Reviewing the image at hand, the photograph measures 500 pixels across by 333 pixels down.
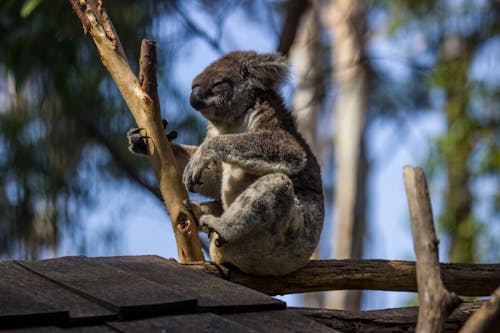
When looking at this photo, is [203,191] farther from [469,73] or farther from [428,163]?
[469,73]

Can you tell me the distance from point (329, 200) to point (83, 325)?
1533 centimetres

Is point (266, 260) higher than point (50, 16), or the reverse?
point (50, 16)

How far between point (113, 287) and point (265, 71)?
7.21ft

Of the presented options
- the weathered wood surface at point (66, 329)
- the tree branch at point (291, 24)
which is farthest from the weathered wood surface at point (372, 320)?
the tree branch at point (291, 24)

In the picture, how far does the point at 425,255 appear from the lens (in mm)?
2498

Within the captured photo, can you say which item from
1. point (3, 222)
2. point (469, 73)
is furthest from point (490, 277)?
point (469, 73)

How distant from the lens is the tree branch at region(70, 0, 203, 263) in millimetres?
3867

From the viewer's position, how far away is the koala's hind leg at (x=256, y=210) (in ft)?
13.2

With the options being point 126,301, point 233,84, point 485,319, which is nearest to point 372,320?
point 126,301

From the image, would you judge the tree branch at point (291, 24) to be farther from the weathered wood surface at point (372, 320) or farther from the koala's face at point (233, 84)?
the weathered wood surface at point (372, 320)

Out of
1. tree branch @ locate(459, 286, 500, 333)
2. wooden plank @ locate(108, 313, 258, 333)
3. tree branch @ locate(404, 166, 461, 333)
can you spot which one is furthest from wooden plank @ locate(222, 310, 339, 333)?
tree branch @ locate(459, 286, 500, 333)

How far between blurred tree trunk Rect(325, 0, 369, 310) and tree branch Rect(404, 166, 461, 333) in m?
10.3

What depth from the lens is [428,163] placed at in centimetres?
1322

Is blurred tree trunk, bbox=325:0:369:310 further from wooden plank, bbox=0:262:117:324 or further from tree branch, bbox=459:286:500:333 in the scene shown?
tree branch, bbox=459:286:500:333
